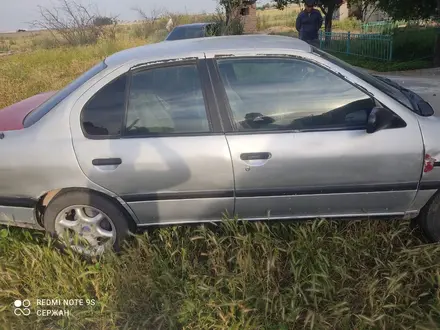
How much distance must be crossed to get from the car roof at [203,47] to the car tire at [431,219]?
1.42 metres

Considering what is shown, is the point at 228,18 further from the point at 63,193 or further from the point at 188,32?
the point at 63,193

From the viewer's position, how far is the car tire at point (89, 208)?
8.92 ft

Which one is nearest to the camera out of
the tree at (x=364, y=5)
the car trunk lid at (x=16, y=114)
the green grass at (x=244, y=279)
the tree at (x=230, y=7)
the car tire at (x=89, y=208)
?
the green grass at (x=244, y=279)

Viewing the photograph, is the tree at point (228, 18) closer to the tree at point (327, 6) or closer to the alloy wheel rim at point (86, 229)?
the tree at point (327, 6)

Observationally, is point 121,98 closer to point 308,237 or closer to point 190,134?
point 190,134

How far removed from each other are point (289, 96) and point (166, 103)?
0.87 m

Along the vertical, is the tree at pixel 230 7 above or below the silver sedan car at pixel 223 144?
above

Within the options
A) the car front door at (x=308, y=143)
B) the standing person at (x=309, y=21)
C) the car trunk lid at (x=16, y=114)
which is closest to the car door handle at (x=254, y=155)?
the car front door at (x=308, y=143)

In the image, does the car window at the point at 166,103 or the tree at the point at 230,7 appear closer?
the car window at the point at 166,103

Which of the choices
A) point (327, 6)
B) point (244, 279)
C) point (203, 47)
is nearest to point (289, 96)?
point (203, 47)

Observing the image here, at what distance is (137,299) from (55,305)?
538 mm

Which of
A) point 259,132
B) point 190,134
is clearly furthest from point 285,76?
point 190,134

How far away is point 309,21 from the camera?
912 cm

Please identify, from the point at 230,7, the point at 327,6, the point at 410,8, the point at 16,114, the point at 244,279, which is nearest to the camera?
the point at 244,279
